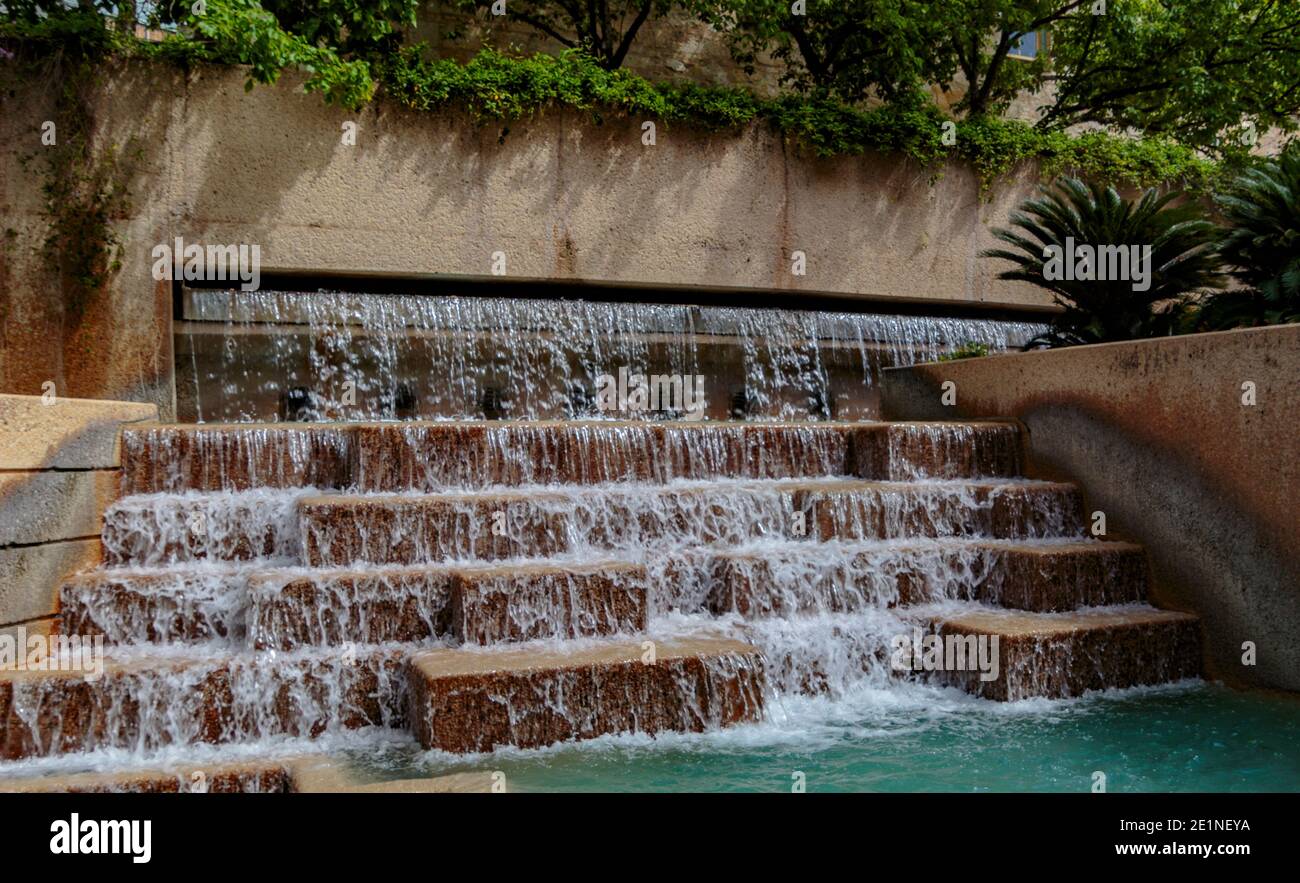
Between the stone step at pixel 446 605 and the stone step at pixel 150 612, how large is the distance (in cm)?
28

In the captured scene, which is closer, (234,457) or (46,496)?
(46,496)

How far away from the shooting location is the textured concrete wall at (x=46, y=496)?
5176 millimetres

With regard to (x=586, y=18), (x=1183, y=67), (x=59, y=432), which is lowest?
(x=59, y=432)

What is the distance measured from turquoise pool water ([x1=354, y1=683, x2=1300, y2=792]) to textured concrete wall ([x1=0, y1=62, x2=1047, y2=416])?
19.9 feet

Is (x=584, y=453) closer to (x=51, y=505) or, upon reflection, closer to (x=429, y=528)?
(x=429, y=528)

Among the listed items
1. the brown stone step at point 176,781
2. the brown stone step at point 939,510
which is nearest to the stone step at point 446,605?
the brown stone step at point 176,781

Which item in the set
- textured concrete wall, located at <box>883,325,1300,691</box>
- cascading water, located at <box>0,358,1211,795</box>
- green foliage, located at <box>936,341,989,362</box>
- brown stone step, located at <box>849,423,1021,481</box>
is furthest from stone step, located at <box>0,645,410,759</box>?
green foliage, located at <box>936,341,989,362</box>

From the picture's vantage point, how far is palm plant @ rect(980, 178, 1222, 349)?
8141mm

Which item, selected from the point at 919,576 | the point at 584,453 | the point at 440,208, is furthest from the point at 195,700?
the point at 440,208

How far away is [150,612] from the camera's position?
17.3 ft

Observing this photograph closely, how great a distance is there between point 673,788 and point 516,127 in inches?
297

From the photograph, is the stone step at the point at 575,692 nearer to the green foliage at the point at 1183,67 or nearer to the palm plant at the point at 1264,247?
the palm plant at the point at 1264,247

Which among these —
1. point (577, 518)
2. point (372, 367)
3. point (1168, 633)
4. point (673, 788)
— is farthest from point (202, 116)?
point (1168, 633)

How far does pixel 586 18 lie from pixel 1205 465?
361 inches
